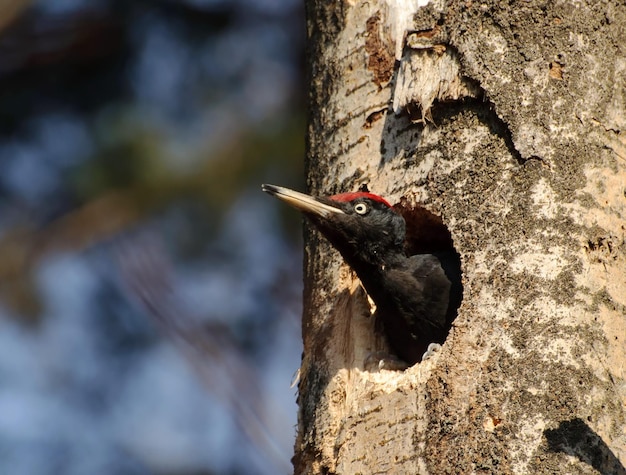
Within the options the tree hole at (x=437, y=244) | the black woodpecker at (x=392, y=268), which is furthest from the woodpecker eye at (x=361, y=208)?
the tree hole at (x=437, y=244)

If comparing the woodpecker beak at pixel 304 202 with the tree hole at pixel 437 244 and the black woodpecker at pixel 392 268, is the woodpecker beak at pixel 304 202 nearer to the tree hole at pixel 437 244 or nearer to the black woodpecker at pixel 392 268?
the black woodpecker at pixel 392 268

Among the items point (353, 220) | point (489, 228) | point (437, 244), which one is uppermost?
point (437, 244)

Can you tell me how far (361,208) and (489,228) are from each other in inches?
31.8

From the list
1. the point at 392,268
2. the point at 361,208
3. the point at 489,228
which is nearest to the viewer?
the point at 489,228

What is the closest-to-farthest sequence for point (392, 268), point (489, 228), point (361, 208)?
point (489, 228)
point (361, 208)
point (392, 268)

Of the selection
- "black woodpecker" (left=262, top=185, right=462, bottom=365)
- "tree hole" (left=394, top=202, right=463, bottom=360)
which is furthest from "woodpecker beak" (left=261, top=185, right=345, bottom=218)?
"tree hole" (left=394, top=202, right=463, bottom=360)

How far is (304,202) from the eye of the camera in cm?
409

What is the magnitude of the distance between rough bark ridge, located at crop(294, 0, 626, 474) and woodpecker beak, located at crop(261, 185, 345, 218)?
13cm

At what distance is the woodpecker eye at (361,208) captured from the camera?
4047 millimetres

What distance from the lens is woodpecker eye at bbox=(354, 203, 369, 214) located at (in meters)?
4.05

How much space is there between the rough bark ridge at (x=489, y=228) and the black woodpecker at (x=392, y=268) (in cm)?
12

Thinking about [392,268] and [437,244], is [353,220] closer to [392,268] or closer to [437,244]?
[392,268]

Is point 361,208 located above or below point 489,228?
above

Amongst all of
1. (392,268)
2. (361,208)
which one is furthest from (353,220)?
(392,268)
